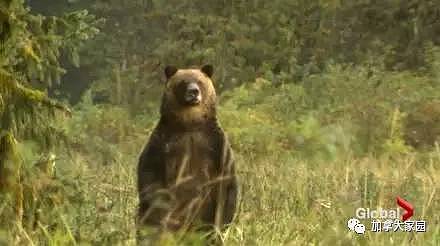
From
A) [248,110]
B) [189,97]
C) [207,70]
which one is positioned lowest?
[248,110]

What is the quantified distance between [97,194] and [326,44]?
2123 cm

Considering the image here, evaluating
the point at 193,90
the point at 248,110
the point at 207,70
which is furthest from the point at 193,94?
the point at 248,110

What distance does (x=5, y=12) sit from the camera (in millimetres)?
6160

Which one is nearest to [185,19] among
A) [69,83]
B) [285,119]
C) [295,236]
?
[69,83]

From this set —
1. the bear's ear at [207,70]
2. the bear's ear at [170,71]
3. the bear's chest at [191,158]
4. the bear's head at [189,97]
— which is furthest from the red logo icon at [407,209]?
the bear's ear at [170,71]

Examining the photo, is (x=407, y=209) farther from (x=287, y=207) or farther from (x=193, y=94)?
(x=193, y=94)

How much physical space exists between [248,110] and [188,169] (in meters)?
14.5

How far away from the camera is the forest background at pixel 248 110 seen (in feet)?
18.0

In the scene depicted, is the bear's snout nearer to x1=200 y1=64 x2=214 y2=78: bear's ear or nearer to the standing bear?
the standing bear

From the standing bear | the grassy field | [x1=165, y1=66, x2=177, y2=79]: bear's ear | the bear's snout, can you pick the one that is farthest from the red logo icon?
[x1=165, y1=66, x2=177, y2=79]: bear's ear

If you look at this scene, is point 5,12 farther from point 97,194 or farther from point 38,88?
point 97,194

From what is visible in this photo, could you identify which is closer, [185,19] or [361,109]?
[361,109]

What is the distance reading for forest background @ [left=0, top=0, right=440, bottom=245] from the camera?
18.0ft

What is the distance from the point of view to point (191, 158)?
6711mm
